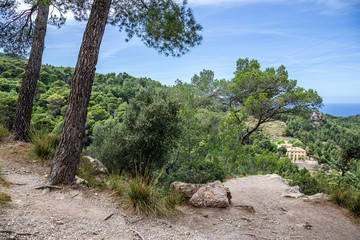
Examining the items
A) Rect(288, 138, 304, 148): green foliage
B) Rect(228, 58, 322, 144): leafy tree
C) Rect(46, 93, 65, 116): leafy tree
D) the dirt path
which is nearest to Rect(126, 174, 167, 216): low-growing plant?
the dirt path

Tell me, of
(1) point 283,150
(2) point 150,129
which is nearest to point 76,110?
(2) point 150,129

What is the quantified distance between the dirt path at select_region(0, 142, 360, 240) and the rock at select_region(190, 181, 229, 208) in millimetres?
167

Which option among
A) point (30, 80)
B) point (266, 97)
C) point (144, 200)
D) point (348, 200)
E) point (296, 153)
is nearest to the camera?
point (144, 200)

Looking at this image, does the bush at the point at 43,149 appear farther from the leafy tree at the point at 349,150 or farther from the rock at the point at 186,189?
the leafy tree at the point at 349,150

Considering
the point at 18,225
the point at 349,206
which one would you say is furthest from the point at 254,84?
the point at 18,225

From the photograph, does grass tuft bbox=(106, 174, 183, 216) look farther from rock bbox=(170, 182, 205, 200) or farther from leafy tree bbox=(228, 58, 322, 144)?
leafy tree bbox=(228, 58, 322, 144)

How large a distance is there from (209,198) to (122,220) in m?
2.42

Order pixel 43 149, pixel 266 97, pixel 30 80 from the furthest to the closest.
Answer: pixel 266 97 < pixel 30 80 < pixel 43 149

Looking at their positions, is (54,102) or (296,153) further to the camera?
(296,153)

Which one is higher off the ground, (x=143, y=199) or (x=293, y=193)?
(x=143, y=199)

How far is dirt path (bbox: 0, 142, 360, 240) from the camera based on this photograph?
2.66m

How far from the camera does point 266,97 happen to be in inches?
545

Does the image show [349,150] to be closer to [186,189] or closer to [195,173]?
[195,173]

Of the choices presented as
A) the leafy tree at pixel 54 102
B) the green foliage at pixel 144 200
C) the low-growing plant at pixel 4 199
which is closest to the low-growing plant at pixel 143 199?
the green foliage at pixel 144 200
